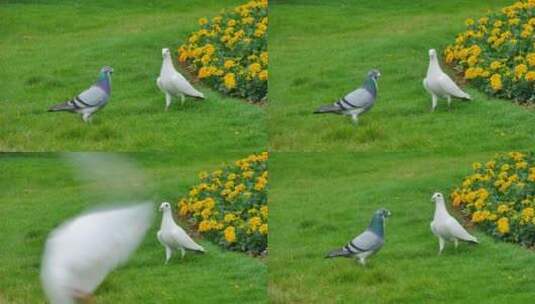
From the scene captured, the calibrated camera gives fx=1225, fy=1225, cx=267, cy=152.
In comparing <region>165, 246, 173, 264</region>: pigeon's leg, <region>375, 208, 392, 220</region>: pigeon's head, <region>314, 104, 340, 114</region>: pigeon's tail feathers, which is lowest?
<region>165, 246, 173, 264</region>: pigeon's leg

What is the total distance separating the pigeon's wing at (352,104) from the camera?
6.12 metres

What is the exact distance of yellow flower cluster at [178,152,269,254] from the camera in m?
6.11

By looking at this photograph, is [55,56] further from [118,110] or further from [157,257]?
[157,257]

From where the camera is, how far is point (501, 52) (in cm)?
620

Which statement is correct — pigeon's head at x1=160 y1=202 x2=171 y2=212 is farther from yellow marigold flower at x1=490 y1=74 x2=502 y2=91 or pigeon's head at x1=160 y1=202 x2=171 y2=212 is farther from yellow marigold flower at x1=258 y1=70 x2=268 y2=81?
yellow marigold flower at x1=490 y1=74 x2=502 y2=91

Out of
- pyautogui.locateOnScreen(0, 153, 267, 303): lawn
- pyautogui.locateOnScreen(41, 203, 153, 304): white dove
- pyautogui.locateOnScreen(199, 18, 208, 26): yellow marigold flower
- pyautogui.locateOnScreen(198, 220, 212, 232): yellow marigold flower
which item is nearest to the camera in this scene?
pyautogui.locateOnScreen(41, 203, 153, 304): white dove

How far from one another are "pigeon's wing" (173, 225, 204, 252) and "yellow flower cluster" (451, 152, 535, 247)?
1.33m

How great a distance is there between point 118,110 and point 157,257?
0.76m

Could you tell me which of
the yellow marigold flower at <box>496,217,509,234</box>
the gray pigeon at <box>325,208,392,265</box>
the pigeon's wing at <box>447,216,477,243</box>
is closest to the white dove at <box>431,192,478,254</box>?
the pigeon's wing at <box>447,216,477,243</box>

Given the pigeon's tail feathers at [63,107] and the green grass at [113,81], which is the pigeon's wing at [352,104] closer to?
the green grass at [113,81]

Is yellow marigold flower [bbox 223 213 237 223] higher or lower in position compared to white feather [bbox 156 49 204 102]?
lower

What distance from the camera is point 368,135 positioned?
6.11 meters

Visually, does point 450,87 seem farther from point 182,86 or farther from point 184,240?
point 184,240

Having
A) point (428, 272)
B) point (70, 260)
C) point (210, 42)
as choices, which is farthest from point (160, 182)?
point (70, 260)
